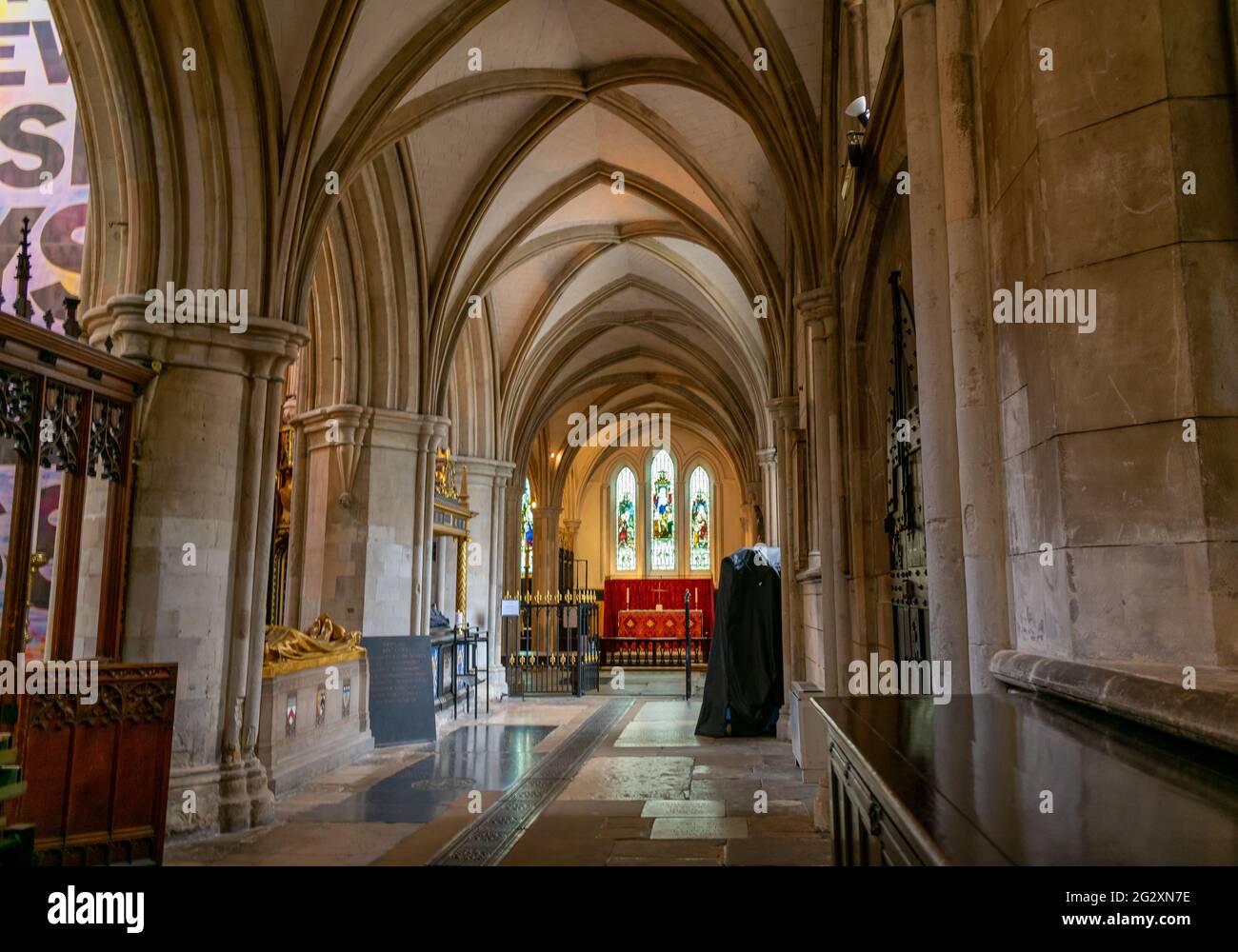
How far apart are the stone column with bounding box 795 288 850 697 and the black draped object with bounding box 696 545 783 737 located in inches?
90.3

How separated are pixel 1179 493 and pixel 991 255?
1.06 m

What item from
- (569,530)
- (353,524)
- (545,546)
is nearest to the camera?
(353,524)

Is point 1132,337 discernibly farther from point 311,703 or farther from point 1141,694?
point 311,703

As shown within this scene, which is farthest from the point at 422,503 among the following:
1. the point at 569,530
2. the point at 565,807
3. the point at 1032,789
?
the point at 569,530

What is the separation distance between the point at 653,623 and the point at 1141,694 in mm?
22414

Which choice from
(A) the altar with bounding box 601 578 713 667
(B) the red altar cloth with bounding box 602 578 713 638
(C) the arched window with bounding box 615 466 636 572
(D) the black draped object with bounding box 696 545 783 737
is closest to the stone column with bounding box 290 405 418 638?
(D) the black draped object with bounding box 696 545 783 737

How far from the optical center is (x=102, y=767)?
4.56m

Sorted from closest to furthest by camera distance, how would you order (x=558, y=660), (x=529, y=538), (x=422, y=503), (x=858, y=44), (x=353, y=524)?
(x=858, y=44) < (x=353, y=524) < (x=422, y=503) < (x=558, y=660) < (x=529, y=538)

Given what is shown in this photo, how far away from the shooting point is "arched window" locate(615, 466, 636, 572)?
30.3 metres

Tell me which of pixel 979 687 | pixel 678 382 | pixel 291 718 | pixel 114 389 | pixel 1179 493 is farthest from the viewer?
pixel 678 382

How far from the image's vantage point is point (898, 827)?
142 cm

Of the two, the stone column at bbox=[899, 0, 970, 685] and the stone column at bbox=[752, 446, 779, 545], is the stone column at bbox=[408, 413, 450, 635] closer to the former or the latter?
the stone column at bbox=[752, 446, 779, 545]
